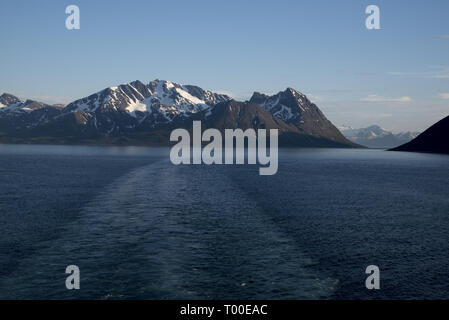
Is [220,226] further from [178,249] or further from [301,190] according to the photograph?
[301,190]

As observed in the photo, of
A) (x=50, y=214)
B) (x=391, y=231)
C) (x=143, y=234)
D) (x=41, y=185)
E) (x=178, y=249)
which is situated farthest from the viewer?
(x=41, y=185)

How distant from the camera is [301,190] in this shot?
3718 inches

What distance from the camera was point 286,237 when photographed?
1896 inches

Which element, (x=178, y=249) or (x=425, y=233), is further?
(x=425, y=233)

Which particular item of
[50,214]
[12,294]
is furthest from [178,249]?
[50,214]

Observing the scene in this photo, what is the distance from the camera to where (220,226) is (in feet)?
174

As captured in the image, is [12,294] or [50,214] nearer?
[12,294]

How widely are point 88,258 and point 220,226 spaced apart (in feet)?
63.4

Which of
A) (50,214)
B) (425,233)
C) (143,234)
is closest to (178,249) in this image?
(143,234)
